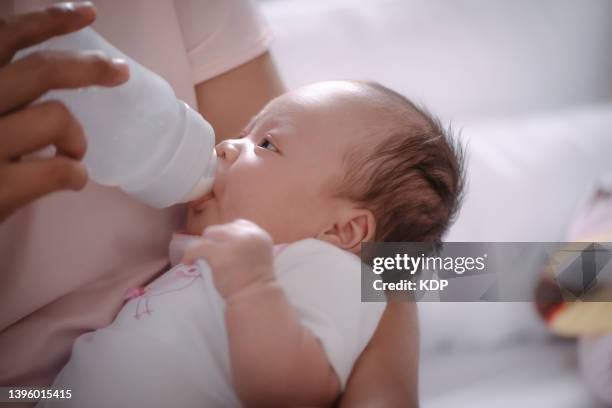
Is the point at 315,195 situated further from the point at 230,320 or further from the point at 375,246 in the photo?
the point at 230,320

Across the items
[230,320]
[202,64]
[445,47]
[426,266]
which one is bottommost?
[426,266]

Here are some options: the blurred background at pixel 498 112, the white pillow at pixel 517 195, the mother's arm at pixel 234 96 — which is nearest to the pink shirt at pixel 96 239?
the mother's arm at pixel 234 96

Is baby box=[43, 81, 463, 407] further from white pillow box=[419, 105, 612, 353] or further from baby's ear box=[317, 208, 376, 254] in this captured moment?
white pillow box=[419, 105, 612, 353]

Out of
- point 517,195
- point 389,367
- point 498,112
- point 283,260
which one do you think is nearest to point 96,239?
point 283,260

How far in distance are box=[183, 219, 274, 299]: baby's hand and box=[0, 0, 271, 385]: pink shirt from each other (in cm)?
23

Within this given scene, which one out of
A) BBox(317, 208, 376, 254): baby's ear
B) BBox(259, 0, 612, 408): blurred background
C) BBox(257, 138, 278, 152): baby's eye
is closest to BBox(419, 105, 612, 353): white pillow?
BBox(259, 0, 612, 408): blurred background

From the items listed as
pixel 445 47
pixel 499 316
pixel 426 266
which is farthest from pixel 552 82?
pixel 426 266

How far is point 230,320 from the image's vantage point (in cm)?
59

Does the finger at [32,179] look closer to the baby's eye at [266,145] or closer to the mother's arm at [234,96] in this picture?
the baby's eye at [266,145]

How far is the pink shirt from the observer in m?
0.71

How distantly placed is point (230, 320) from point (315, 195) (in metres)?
0.23

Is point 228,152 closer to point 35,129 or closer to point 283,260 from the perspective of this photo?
point 283,260

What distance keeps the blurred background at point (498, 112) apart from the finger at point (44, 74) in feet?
2.76

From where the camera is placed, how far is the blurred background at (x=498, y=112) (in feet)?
3.59
